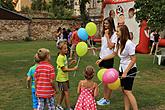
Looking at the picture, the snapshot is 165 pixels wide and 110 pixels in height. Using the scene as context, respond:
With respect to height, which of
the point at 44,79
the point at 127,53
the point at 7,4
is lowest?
the point at 44,79

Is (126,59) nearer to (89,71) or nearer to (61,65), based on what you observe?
(89,71)

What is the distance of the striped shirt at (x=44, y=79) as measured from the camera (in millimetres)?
6012

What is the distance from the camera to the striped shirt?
6012 mm

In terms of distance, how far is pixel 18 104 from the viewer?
795 centimetres

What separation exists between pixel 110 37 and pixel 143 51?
1410 centimetres

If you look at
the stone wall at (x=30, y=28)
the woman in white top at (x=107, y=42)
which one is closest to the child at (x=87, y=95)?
the woman in white top at (x=107, y=42)

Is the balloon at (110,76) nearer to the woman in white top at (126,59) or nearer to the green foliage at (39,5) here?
the woman in white top at (126,59)

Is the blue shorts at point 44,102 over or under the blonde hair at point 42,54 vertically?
under

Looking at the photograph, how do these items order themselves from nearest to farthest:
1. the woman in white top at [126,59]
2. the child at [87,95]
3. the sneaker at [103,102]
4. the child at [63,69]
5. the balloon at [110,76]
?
1. the child at [87,95]
2. the balloon at [110,76]
3. the woman in white top at [126,59]
4. the child at [63,69]
5. the sneaker at [103,102]

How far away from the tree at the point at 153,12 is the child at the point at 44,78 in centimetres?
916

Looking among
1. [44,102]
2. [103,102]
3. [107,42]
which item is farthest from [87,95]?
[107,42]

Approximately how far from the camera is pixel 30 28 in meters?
38.1

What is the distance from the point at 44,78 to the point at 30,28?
32574 millimetres

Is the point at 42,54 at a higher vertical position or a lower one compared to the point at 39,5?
lower
